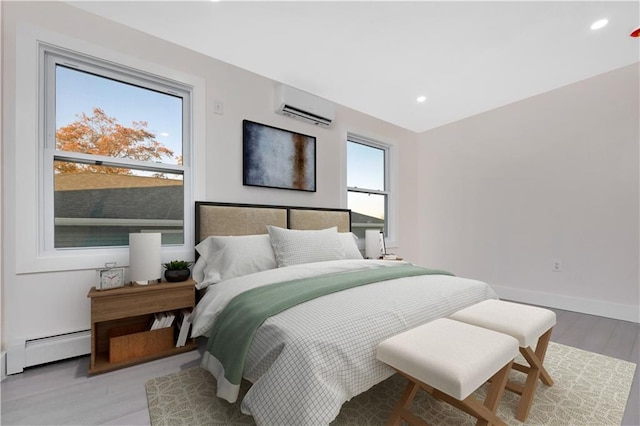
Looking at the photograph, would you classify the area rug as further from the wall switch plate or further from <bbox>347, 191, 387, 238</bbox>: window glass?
<bbox>347, 191, 387, 238</bbox>: window glass

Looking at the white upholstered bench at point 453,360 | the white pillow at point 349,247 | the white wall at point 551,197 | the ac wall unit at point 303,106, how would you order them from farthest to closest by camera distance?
the ac wall unit at point 303,106 → the white wall at point 551,197 → the white pillow at point 349,247 → the white upholstered bench at point 453,360

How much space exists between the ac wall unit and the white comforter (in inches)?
82.6

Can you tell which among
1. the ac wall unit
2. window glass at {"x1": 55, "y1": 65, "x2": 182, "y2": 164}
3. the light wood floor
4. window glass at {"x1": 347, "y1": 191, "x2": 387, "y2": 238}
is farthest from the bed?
window glass at {"x1": 347, "y1": 191, "x2": 387, "y2": 238}

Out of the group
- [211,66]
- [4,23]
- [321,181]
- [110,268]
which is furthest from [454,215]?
[4,23]

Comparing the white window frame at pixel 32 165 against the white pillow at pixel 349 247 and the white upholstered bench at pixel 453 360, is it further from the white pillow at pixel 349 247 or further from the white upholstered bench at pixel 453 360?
the white upholstered bench at pixel 453 360

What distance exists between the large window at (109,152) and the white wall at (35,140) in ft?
0.46

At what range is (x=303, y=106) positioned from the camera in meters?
3.22

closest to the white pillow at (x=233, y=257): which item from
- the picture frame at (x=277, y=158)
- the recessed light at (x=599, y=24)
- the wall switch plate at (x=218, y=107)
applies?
the picture frame at (x=277, y=158)

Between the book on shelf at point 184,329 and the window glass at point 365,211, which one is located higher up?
the window glass at point 365,211

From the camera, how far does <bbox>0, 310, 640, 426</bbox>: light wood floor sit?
4.74 ft

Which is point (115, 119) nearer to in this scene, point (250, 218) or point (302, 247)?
point (250, 218)

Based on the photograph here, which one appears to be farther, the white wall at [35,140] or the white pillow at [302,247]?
the white pillow at [302,247]

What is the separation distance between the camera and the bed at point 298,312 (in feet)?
3.67

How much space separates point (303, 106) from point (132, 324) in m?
2.58
